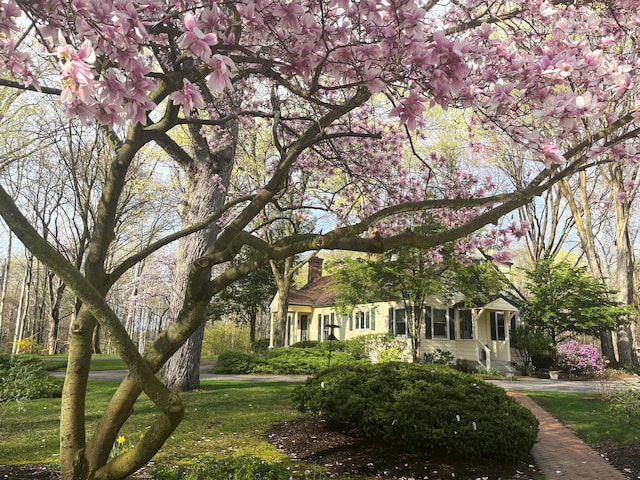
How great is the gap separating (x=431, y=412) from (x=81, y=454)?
345 cm

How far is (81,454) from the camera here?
2.87 meters

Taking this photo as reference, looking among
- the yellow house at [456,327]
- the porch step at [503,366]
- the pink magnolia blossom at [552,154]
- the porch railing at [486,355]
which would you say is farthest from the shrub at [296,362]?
Answer: the pink magnolia blossom at [552,154]

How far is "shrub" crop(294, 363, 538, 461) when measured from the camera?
4.93 meters

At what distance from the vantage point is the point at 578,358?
1864 centimetres

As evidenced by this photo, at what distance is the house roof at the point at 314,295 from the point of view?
26.6m

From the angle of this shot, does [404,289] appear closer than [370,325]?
Yes

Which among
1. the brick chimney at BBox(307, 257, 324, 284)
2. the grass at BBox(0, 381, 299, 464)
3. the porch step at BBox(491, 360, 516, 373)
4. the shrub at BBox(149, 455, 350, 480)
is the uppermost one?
the brick chimney at BBox(307, 257, 324, 284)

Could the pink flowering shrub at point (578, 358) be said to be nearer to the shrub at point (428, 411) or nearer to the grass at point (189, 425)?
the grass at point (189, 425)

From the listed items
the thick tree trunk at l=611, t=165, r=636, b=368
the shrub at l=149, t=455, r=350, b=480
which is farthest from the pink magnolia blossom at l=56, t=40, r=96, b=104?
the thick tree trunk at l=611, t=165, r=636, b=368

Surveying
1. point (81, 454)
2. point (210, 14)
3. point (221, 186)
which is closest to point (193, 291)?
point (81, 454)

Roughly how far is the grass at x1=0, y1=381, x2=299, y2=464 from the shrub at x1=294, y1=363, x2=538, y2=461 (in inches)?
40.7

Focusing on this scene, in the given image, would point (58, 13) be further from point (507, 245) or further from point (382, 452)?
point (382, 452)

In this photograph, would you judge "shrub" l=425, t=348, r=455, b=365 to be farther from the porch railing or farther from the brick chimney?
the brick chimney

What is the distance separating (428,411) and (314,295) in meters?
23.7
